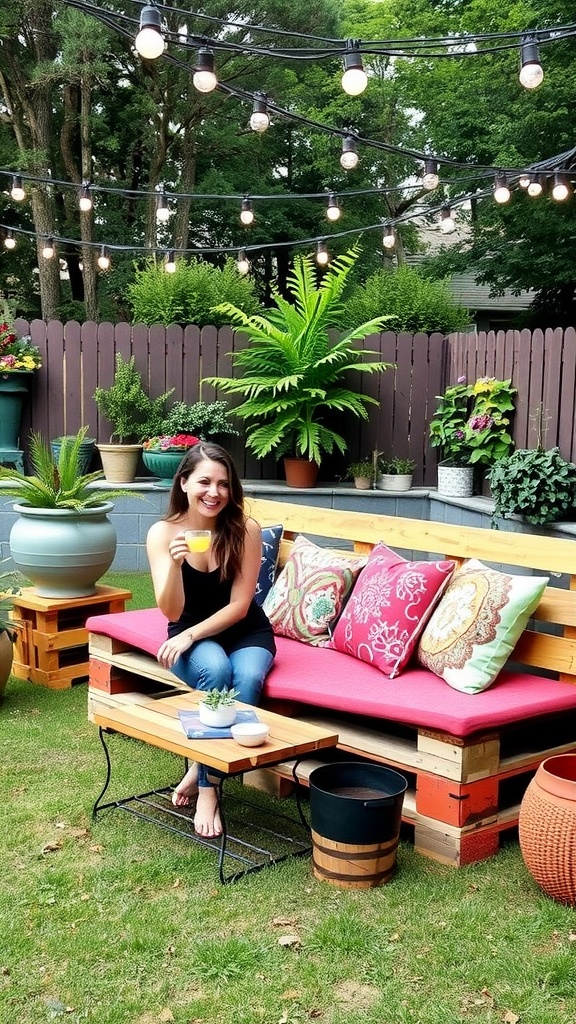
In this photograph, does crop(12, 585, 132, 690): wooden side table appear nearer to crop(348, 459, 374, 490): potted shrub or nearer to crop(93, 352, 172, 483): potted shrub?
Answer: crop(93, 352, 172, 483): potted shrub

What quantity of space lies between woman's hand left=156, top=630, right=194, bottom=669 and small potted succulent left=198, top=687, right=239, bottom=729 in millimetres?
405

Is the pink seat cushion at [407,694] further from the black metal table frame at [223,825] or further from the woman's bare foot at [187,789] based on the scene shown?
the woman's bare foot at [187,789]

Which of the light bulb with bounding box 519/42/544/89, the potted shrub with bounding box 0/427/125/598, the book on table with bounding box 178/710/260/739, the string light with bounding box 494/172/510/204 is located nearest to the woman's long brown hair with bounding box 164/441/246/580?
the book on table with bounding box 178/710/260/739

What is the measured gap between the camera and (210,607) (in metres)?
3.72

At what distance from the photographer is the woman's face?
362 cm

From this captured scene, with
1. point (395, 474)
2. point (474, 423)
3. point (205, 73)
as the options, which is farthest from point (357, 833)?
point (395, 474)

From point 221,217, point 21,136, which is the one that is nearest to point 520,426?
point 21,136

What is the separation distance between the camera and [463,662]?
343 cm

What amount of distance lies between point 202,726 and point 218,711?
76mm

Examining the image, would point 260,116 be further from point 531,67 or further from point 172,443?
point 172,443

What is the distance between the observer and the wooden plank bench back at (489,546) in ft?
11.5

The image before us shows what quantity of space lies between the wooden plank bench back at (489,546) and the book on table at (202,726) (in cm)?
112

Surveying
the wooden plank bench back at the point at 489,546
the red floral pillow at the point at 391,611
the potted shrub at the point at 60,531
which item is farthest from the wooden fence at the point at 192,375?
the red floral pillow at the point at 391,611

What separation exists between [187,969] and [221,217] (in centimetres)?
1863
